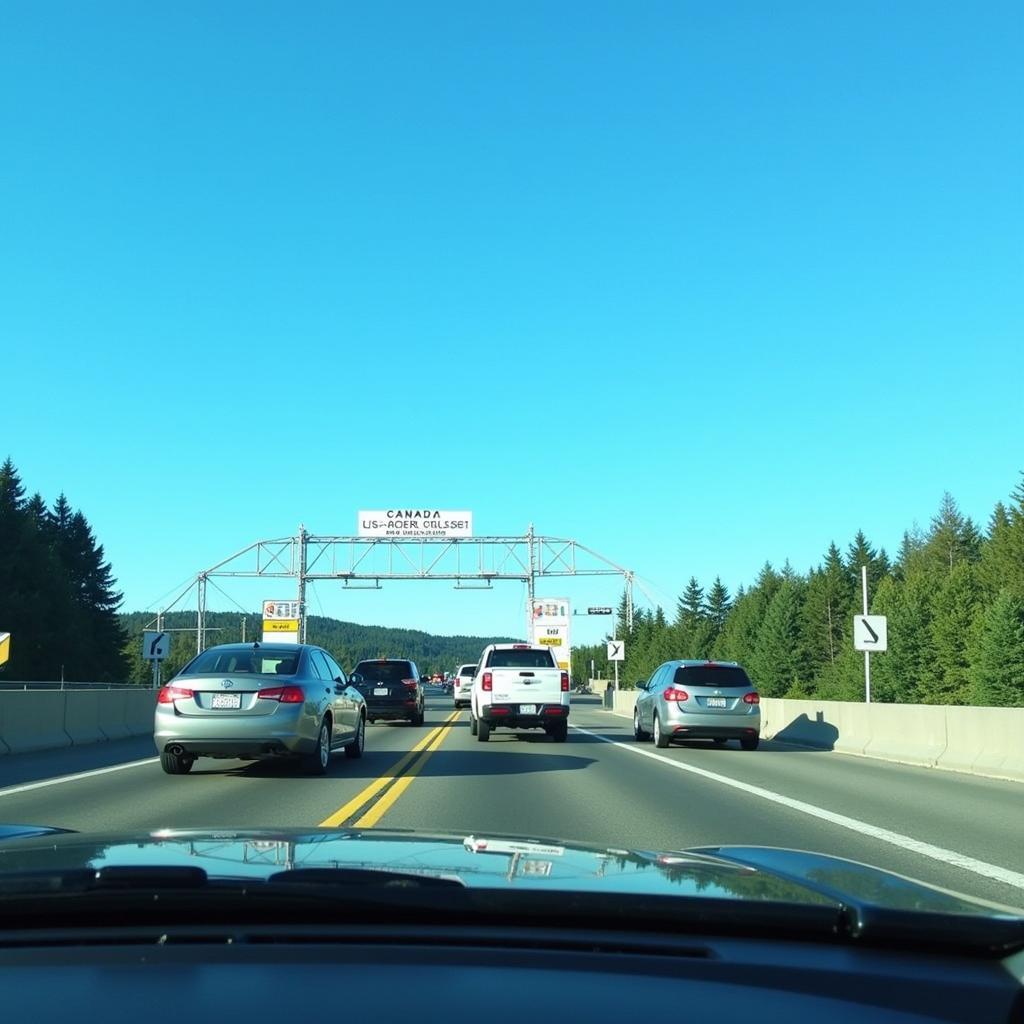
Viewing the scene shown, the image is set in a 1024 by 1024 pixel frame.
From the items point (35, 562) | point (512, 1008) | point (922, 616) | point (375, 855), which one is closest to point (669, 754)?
point (375, 855)

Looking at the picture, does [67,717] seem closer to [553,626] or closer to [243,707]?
[243,707]

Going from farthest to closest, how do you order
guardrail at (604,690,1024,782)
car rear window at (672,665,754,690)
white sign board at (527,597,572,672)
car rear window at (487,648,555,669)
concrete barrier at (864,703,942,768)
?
white sign board at (527,597,572,672) → car rear window at (487,648,555,669) → car rear window at (672,665,754,690) → concrete barrier at (864,703,942,768) → guardrail at (604,690,1024,782)

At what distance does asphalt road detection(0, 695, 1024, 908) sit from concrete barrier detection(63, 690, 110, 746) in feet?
6.91

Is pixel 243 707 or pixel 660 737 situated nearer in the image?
pixel 243 707

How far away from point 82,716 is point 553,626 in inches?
1290

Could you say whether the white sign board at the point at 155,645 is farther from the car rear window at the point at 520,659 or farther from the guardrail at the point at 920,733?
the guardrail at the point at 920,733

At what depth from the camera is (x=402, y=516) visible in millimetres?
68438

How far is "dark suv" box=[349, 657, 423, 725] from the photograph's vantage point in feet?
98.9

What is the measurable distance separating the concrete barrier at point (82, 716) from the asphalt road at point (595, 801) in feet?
6.91

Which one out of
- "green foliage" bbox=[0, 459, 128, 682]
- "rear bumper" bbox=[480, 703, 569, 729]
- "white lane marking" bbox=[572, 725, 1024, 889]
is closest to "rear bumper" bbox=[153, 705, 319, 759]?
"white lane marking" bbox=[572, 725, 1024, 889]

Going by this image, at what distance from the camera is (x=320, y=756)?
1444cm

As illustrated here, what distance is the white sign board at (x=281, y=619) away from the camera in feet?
221

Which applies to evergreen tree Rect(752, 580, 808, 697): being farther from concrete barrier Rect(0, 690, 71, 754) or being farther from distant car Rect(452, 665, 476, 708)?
concrete barrier Rect(0, 690, 71, 754)

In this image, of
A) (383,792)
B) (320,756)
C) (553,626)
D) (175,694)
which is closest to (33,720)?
(175,694)
